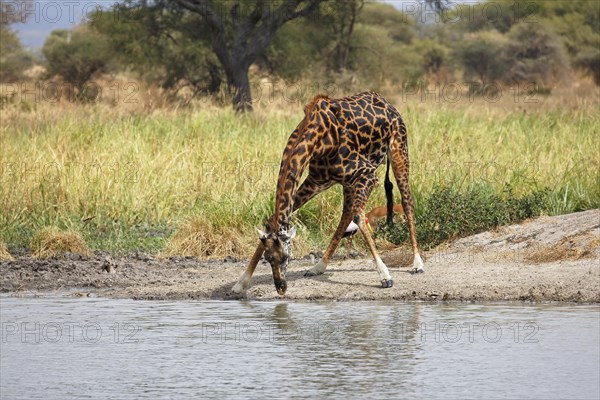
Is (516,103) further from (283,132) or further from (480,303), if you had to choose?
(480,303)

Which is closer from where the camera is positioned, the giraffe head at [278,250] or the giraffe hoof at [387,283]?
the giraffe head at [278,250]

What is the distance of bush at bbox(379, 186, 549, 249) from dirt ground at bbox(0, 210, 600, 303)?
0.64 ft

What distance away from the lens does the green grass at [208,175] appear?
11461 mm

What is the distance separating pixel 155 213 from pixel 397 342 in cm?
596

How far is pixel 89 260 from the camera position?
34.1 feet

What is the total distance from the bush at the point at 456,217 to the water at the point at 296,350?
8.12ft

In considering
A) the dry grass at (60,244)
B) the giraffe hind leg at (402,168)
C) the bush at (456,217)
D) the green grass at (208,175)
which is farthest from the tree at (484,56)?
the giraffe hind leg at (402,168)

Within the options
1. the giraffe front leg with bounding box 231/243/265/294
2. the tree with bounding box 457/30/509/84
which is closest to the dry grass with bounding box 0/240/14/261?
the giraffe front leg with bounding box 231/243/265/294

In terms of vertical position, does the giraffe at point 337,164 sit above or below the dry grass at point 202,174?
above

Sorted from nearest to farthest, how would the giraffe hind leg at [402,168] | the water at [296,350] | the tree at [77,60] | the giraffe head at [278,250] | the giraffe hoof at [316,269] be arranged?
the water at [296,350] < the giraffe head at [278,250] < the giraffe hoof at [316,269] < the giraffe hind leg at [402,168] < the tree at [77,60]

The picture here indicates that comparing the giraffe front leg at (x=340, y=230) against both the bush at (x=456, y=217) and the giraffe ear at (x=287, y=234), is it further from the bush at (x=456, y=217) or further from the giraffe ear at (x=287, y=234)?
the bush at (x=456, y=217)

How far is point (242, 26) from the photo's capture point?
27109 millimetres

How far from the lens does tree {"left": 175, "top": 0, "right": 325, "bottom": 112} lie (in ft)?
85.6

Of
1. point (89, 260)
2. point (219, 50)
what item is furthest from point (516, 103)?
point (89, 260)
